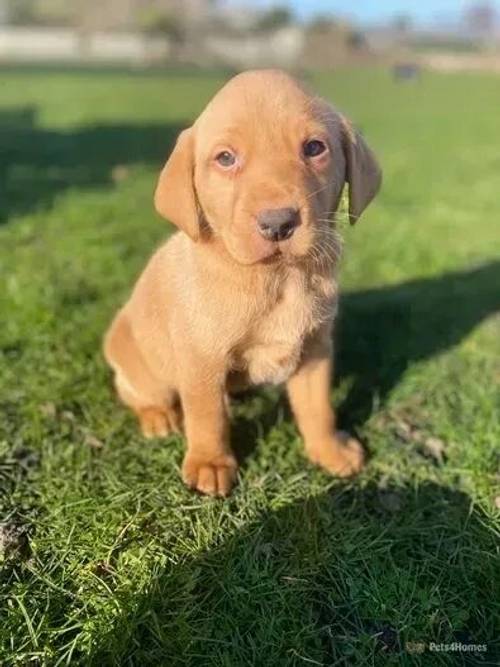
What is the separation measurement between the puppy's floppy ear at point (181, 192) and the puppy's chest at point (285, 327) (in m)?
0.49

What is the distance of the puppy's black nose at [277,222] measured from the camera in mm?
2998

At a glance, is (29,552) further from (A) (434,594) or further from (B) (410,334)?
(B) (410,334)

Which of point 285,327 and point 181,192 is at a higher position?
point 181,192

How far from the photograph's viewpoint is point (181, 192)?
334cm

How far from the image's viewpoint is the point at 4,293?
5.95m

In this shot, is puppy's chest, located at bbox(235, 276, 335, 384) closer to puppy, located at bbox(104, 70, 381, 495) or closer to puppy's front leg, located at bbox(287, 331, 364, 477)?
puppy, located at bbox(104, 70, 381, 495)

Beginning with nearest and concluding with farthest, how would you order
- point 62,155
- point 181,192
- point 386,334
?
point 181,192 → point 386,334 → point 62,155

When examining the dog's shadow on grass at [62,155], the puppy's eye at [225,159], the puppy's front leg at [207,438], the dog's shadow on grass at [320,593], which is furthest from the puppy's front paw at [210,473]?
the dog's shadow on grass at [62,155]

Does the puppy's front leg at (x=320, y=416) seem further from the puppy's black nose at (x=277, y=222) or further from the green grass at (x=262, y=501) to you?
the puppy's black nose at (x=277, y=222)

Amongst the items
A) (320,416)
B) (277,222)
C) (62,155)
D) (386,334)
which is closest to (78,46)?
(62,155)

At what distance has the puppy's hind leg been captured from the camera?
4262 mm

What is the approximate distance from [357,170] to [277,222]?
2.22ft

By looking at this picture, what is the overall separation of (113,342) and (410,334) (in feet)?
7.00

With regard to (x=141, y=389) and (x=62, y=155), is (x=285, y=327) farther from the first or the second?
(x=62, y=155)
